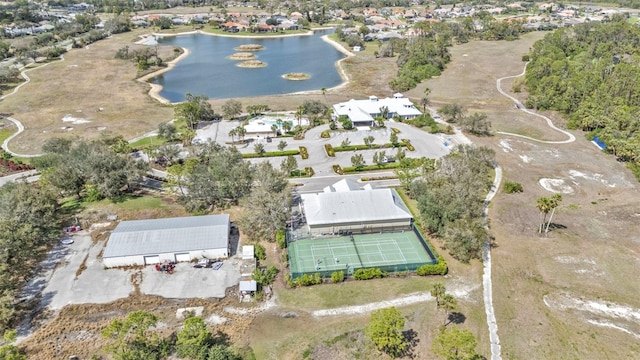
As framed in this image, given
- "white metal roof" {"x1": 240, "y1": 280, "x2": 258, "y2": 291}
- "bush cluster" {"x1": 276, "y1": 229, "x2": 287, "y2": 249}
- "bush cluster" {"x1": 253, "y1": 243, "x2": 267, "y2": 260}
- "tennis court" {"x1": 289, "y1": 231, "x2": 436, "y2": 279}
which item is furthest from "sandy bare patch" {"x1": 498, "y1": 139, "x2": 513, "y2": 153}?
"white metal roof" {"x1": 240, "y1": 280, "x2": 258, "y2": 291}

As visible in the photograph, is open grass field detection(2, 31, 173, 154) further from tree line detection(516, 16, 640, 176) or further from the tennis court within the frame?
tree line detection(516, 16, 640, 176)

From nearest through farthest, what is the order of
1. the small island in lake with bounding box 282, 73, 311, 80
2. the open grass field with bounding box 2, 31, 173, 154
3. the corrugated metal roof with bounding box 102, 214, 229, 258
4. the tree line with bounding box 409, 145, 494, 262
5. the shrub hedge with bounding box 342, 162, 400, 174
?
the corrugated metal roof with bounding box 102, 214, 229, 258, the tree line with bounding box 409, 145, 494, 262, the shrub hedge with bounding box 342, 162, 400, 174, the open grass field with bounding box 2, 31, 173, 154, the small island in lake with bounding box 282, 73, 311, 80

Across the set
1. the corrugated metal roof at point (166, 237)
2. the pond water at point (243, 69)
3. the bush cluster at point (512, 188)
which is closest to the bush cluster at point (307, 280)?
the corrugated metal roof at point (166, 237)

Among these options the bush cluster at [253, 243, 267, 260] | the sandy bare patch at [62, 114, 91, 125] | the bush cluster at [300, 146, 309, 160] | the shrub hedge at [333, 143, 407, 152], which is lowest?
the bush cluster at [253, 243, 267, 260]

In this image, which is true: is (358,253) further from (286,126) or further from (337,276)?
(286,126)

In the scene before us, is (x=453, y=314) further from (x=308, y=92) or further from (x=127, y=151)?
(x=308, y=92)

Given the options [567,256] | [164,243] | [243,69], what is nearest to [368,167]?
[567,256]

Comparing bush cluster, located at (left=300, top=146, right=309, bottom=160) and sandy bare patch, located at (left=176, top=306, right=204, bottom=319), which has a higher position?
bush cluster, located at (left=300, top=146, right=309, bottom=160)
